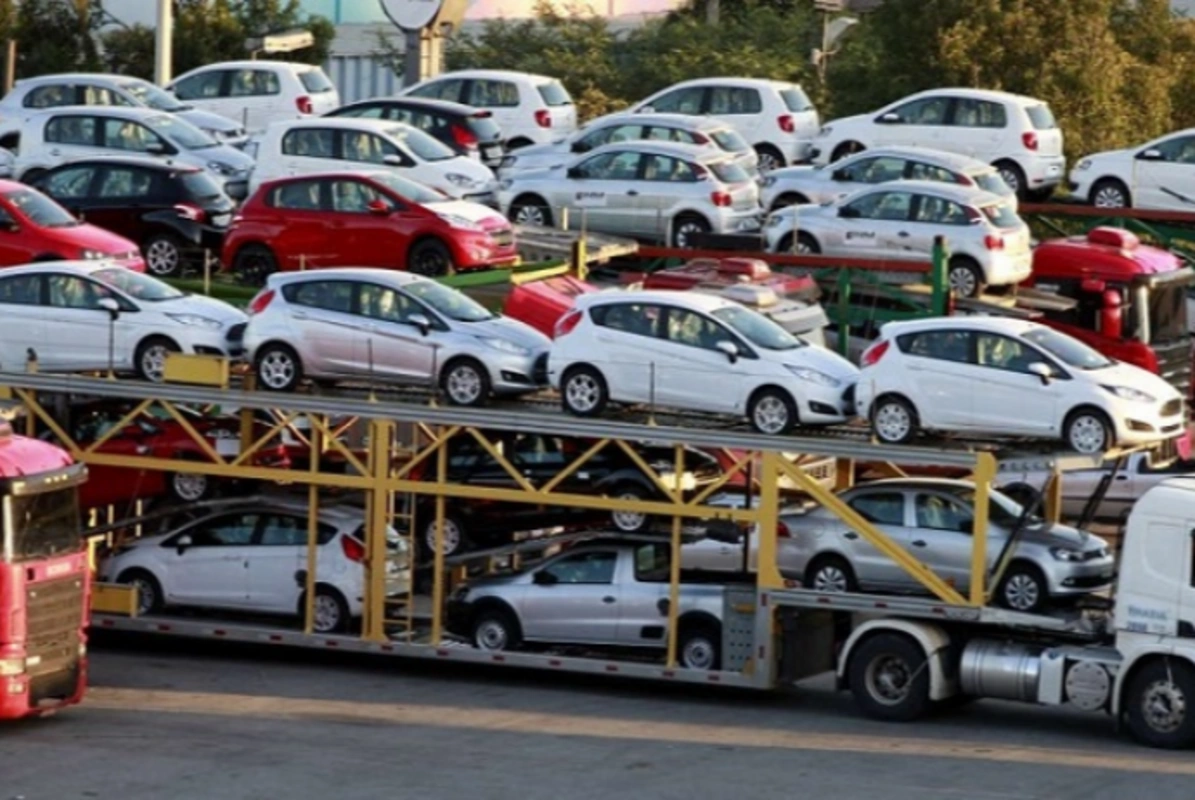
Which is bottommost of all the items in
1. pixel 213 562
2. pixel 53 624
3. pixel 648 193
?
pixel 53 624

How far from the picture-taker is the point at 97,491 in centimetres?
2792

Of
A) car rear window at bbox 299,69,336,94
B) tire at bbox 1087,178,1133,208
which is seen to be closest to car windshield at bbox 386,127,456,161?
car rear window at bbox 299,69,336,94

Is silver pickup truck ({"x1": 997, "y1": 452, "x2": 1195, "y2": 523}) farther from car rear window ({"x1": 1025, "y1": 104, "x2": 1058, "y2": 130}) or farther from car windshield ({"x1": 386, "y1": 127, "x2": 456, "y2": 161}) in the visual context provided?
car windshield ({"x1": 386, "y1": 127, "x2": 456, "y2": 161})

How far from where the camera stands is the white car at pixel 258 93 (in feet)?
143

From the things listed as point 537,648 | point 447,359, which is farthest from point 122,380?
point 537,648

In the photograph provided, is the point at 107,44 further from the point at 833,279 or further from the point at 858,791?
the point at 858,791

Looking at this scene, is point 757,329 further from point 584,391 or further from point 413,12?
point 413,12

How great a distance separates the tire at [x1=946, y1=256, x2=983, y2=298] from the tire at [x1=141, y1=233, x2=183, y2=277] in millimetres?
9115

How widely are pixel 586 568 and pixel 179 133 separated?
14.3 metres

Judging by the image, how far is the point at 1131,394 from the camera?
83.9 feet

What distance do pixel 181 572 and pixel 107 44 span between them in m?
31.1

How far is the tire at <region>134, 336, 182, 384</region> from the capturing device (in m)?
28.1

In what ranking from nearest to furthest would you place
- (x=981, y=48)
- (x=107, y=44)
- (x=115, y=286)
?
(x=115, y=286), (x=981, y=48), (x=107, y=44)

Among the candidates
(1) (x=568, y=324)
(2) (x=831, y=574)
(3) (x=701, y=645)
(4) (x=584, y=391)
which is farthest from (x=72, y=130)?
(2) (x=831, y=574)
